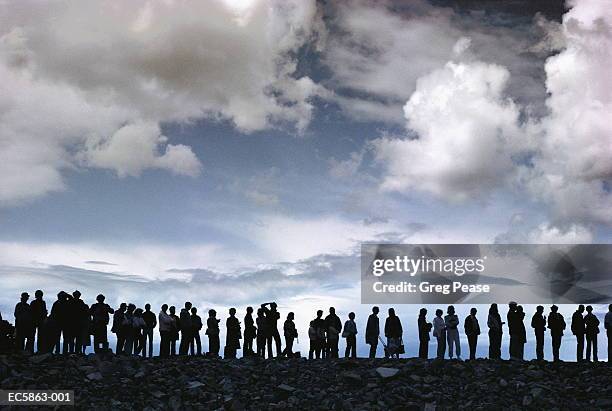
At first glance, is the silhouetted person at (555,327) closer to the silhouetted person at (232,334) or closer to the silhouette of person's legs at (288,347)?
the silhouette of person's legs at (288,347)

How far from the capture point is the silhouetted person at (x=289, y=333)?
86.1 feet

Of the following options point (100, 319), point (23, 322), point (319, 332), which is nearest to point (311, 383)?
point (319, 332)

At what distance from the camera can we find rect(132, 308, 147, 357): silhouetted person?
24.8m

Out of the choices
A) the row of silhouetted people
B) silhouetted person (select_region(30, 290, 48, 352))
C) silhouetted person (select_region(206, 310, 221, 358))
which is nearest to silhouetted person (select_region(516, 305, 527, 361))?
the row of silhouetted people

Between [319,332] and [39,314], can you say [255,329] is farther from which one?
[39,314]

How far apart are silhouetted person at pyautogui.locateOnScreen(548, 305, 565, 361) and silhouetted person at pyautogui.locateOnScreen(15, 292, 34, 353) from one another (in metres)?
17.4

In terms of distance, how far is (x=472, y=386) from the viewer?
22266 millimetres

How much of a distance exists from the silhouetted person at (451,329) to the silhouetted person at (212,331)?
8.13 m

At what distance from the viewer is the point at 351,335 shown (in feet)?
85.4

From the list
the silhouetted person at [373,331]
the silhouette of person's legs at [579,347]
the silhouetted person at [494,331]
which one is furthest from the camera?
the silhouetted person at [373,331]

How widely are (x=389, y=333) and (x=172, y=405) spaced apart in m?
8.59

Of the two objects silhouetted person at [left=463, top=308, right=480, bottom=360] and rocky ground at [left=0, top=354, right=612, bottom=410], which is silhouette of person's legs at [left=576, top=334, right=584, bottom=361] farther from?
silhouetted person at [left=463, top=308, right=480, bottom=360]

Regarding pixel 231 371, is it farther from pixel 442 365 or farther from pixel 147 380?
pixel 442 365

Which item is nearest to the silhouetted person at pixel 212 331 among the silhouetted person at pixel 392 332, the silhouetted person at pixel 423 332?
the silhouetted person at pixel 392 332
